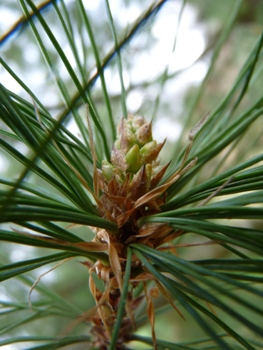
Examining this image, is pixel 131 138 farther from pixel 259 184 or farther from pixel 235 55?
pixel 235 55

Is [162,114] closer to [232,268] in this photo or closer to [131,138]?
[131,138]

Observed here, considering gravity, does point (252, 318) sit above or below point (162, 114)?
below

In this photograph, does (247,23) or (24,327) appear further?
(247,23)

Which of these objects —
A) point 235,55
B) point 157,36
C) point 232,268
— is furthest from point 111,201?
point 235,55

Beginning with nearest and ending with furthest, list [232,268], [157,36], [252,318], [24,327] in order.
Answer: [232,268]
[252,318]
[24,327]
[157,36]

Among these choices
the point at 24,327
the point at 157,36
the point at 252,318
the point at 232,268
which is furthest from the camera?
the point at 157,36

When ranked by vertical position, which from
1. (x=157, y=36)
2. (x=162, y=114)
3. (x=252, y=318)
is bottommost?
(x=252, y=318)
